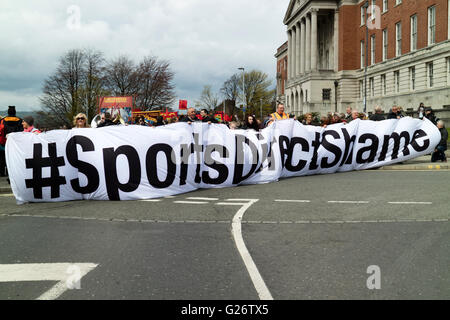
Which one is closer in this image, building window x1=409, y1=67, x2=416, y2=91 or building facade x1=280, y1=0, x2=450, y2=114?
building facade x1=280, y1=0, x2=450, y2=114

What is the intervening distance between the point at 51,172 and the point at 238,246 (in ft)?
18.5

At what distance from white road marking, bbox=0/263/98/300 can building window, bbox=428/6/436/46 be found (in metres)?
44.4

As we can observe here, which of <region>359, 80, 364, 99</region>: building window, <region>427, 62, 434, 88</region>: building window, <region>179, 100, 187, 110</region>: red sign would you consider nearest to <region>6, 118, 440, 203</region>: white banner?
<region>179, 100, 187, 110</region>: red sign

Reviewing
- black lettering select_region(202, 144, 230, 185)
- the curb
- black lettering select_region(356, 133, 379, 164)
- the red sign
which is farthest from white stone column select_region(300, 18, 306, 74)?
black lettering select_region(202, 144, 230, 185)

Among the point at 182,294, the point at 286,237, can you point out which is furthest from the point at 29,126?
the point at 182,294

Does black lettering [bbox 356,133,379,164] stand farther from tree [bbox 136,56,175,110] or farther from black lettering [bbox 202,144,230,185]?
tree [bbox 136,56,175,110]

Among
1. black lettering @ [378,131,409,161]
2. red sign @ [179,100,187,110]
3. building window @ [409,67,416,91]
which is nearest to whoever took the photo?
black lettering @ [378,131,409,161]

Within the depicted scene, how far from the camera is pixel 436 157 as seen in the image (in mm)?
16766

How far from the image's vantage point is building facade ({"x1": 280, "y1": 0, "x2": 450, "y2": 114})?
4247 cm

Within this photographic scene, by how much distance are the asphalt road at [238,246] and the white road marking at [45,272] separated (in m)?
0.04

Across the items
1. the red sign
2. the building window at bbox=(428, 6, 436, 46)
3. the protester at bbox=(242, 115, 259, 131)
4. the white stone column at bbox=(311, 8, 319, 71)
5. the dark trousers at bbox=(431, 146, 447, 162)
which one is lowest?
the dark trousers at bbox=(431, 146, 447, 162)

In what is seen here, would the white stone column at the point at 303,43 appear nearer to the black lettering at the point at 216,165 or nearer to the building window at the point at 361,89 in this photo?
the building window at the point at 361,89

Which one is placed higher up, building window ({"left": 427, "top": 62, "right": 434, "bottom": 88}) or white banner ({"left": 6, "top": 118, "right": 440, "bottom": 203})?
building window ({"left": 427, "top": 62, "right": 434, "bottom": 88})

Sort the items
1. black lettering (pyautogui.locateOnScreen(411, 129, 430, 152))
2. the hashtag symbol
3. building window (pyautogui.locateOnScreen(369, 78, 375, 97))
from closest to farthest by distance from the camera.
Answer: the hashtag symbol → black lettering (pyautogui.locateOnScreen(411, 129, 430, 152)) → building window (pyautogui.locateOnScreen(369, 78, 375, 97))
